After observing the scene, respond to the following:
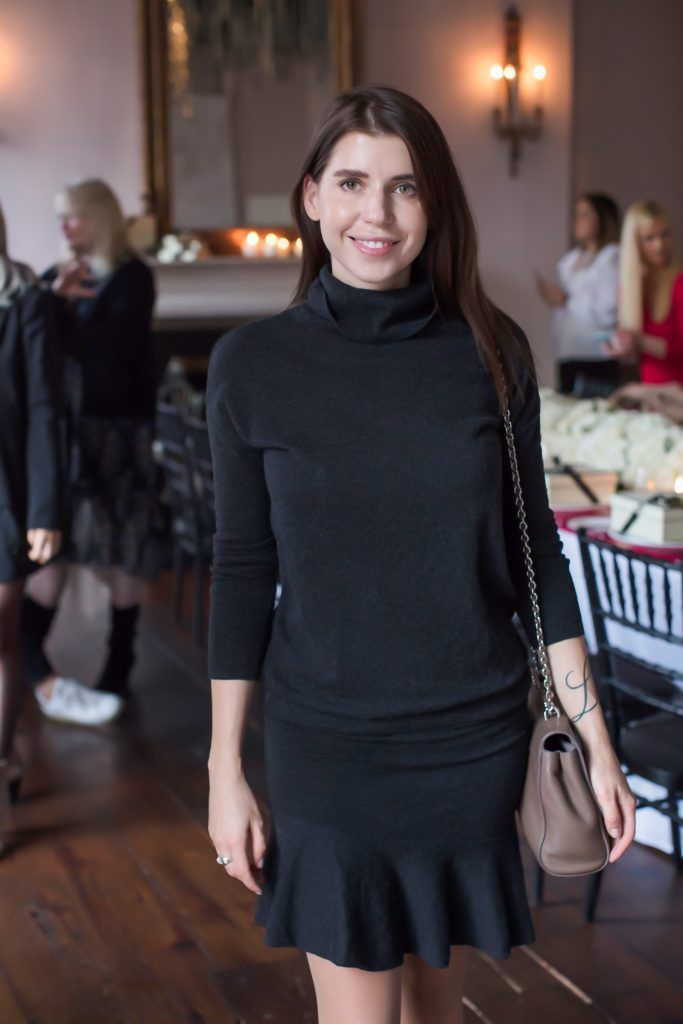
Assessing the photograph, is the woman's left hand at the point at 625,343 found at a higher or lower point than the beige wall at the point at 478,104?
lower

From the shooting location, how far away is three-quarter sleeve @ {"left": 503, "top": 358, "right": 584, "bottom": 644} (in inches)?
63.2

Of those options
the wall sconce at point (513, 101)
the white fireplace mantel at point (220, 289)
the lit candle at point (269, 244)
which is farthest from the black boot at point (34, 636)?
the wall sconce at point (513, 101)

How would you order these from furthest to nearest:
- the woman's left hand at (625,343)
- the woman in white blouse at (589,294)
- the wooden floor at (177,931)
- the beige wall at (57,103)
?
1. the beige wall at (57,103)
2. the woman in white blouse at (589,294)
3. the woman's left hand at (625,343)
4. the wooden floor at (177,931)

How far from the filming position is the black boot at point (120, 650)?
4.61m

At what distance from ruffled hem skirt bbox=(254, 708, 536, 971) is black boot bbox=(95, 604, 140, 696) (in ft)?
10.2

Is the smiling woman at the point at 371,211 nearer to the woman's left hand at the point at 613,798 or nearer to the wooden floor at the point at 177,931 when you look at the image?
the woman's left hand at the point at 613,798

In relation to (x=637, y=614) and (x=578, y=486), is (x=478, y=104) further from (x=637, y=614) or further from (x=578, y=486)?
(x=637, y=614)

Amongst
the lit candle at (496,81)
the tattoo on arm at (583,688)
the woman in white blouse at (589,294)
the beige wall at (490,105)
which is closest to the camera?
the tattoo on arm at (583,688)

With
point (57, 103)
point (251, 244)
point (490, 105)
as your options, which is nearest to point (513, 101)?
point (490, 105)

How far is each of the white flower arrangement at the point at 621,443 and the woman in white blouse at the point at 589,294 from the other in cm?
299

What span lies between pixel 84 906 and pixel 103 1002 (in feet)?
1.46

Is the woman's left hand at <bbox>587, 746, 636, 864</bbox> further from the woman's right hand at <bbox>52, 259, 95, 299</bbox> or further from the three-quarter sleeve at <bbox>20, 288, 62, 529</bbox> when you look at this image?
the woman's right hand at <bbox>52, 259, 95, 299</bbox>

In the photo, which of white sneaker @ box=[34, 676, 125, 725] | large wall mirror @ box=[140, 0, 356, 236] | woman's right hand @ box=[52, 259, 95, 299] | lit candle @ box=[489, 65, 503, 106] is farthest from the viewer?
lit candle @ box=[489, 65, 503, 106]

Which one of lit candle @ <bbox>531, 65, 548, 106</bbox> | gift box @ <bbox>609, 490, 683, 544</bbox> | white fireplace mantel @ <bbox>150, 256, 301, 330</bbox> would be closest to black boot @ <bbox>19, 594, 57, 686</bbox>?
gift box @ <bbox>609, 490, 683, 544</bbox>
